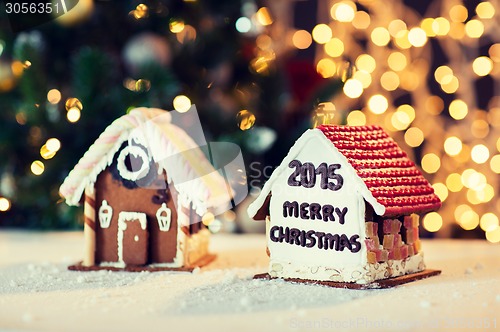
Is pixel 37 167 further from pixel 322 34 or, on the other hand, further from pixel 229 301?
pixel 322 34

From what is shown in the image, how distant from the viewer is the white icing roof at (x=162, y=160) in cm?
193

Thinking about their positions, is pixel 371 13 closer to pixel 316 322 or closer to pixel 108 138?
pixel 108 138

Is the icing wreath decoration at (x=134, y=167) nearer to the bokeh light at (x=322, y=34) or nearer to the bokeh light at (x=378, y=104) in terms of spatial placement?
the bokeh light at (x=378, y=104)

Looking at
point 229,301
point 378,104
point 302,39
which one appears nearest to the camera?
point 229,301

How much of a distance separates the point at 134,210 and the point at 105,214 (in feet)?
0.25

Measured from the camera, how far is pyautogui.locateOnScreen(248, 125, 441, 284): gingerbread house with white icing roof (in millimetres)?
1747

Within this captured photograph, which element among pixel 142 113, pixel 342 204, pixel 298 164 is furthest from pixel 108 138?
pixel 342 204

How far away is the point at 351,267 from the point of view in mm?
1757

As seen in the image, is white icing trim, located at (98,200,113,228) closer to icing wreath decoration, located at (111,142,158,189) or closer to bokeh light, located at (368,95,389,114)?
icing wreath decoration, located at (111,142,158,189)

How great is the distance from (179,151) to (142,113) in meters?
0.13

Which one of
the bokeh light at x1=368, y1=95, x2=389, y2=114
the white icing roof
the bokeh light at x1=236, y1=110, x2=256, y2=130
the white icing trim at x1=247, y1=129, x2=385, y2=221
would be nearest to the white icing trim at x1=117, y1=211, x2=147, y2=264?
the white icing roof

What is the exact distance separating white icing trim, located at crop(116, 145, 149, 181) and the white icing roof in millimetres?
19

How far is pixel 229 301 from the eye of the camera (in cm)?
160

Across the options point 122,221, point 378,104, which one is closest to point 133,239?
point 122,221
